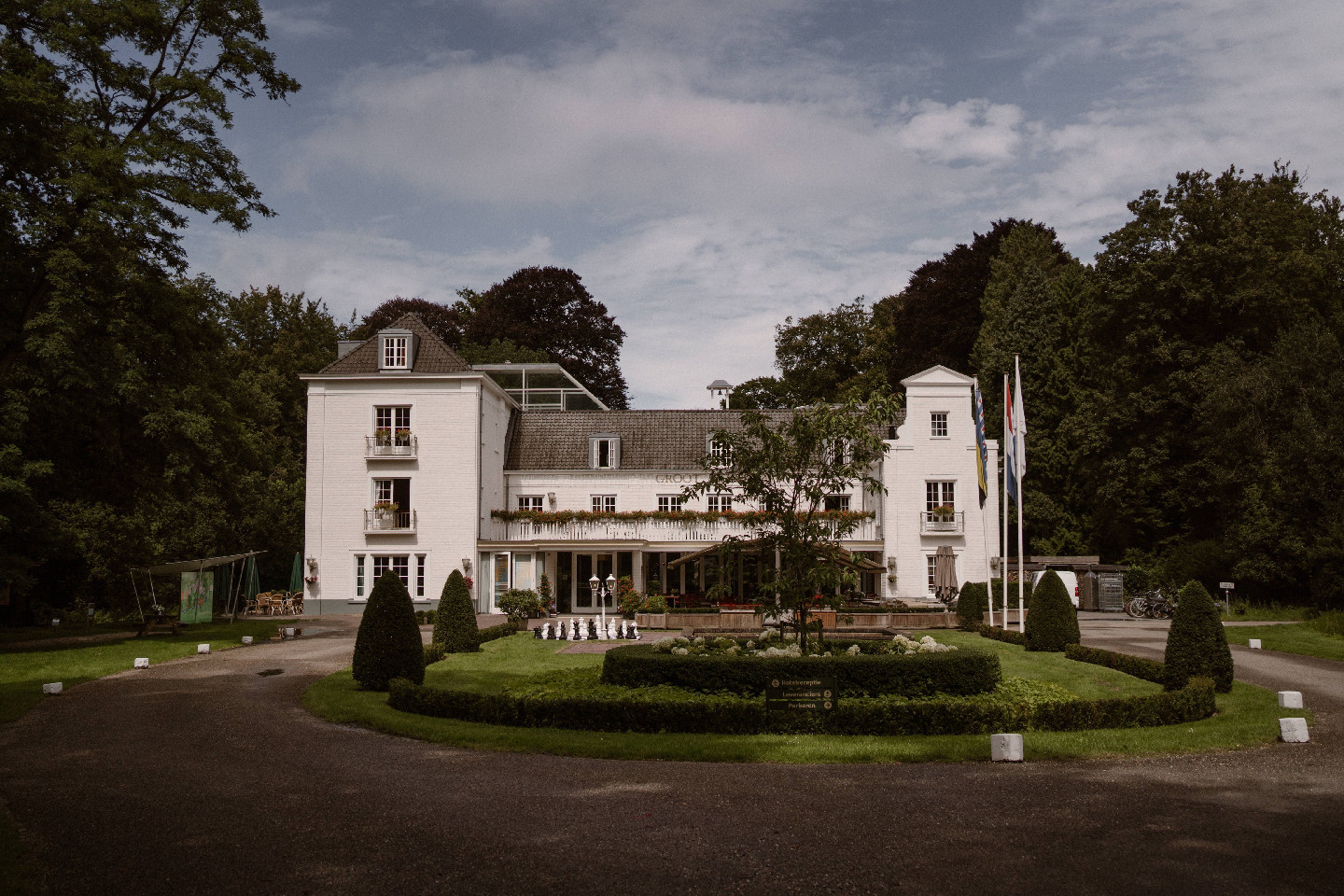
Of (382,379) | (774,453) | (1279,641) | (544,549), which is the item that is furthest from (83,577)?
(1279,641)

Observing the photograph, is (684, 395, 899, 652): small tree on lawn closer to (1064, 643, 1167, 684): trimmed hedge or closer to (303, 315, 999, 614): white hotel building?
(1064, 643, 1167, 684): trimmed hedge

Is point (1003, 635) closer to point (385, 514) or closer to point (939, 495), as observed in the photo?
point (939, 495)

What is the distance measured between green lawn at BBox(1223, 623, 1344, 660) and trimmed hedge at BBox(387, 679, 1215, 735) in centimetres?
1077

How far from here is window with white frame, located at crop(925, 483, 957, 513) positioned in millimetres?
37375

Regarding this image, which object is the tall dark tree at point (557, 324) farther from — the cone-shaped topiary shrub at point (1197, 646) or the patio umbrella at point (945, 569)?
the cone-shaped topiary shrub at point (1197, 646)

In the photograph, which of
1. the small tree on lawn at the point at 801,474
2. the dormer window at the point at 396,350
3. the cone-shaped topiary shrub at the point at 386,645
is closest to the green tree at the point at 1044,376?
the dormer window at the point at 396,350

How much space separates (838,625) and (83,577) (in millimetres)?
26553

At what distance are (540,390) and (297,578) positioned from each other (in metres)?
13.3

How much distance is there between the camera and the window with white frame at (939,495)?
123ft

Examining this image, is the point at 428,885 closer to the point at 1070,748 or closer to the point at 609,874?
the point at 609,874

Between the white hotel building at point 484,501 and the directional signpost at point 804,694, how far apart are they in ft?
71.2

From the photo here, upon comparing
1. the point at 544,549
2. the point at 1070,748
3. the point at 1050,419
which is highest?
the point at 1050,419

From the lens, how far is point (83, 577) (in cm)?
3434

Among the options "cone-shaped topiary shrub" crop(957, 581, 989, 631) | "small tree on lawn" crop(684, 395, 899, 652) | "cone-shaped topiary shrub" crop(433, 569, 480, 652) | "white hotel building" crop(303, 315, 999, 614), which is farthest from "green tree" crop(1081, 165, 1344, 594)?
"cone-shaped topiary shrub" crop(433, 569, 480, 652)
